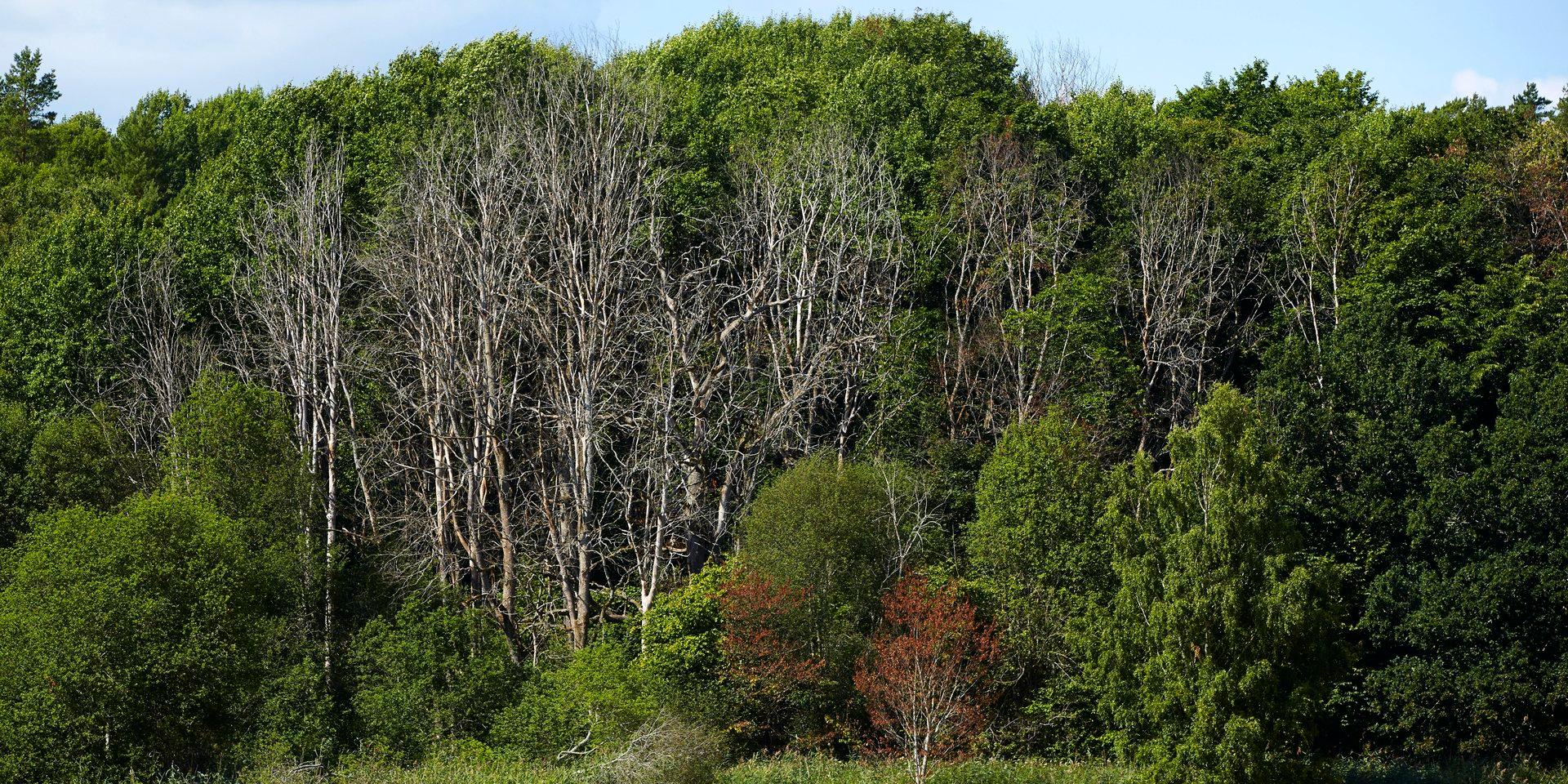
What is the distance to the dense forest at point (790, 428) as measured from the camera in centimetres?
4384

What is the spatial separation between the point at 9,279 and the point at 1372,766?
50.3 meters

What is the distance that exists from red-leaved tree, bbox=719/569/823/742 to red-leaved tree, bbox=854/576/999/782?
1.86 meters

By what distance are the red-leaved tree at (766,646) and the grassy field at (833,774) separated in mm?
2957

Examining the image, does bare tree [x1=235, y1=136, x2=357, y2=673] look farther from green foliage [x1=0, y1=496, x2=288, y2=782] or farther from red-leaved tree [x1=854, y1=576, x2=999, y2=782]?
red-leaved tree [x1=854, y1=576, x2=999, y2=782]

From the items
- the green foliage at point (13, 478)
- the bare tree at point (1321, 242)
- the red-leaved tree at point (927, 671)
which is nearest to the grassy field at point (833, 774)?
the red-leaved tree at point (927, 671)

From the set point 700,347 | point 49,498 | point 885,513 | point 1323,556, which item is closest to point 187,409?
point 49,498

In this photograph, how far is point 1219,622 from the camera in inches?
1624

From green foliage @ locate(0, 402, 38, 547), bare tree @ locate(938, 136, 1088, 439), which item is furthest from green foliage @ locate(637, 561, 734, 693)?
green foliage @ locate(0, 402, 38, 547)

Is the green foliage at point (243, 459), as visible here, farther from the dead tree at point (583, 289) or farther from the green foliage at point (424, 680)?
the dead tree at point (583, 289)

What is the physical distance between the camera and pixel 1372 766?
45031 millimetres

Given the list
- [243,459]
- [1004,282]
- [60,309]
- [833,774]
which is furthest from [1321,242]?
[60,309]

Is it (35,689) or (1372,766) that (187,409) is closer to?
(35,689)

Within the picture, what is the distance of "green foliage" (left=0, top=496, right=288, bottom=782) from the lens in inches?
1678

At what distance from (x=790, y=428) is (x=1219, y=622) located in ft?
63.8
